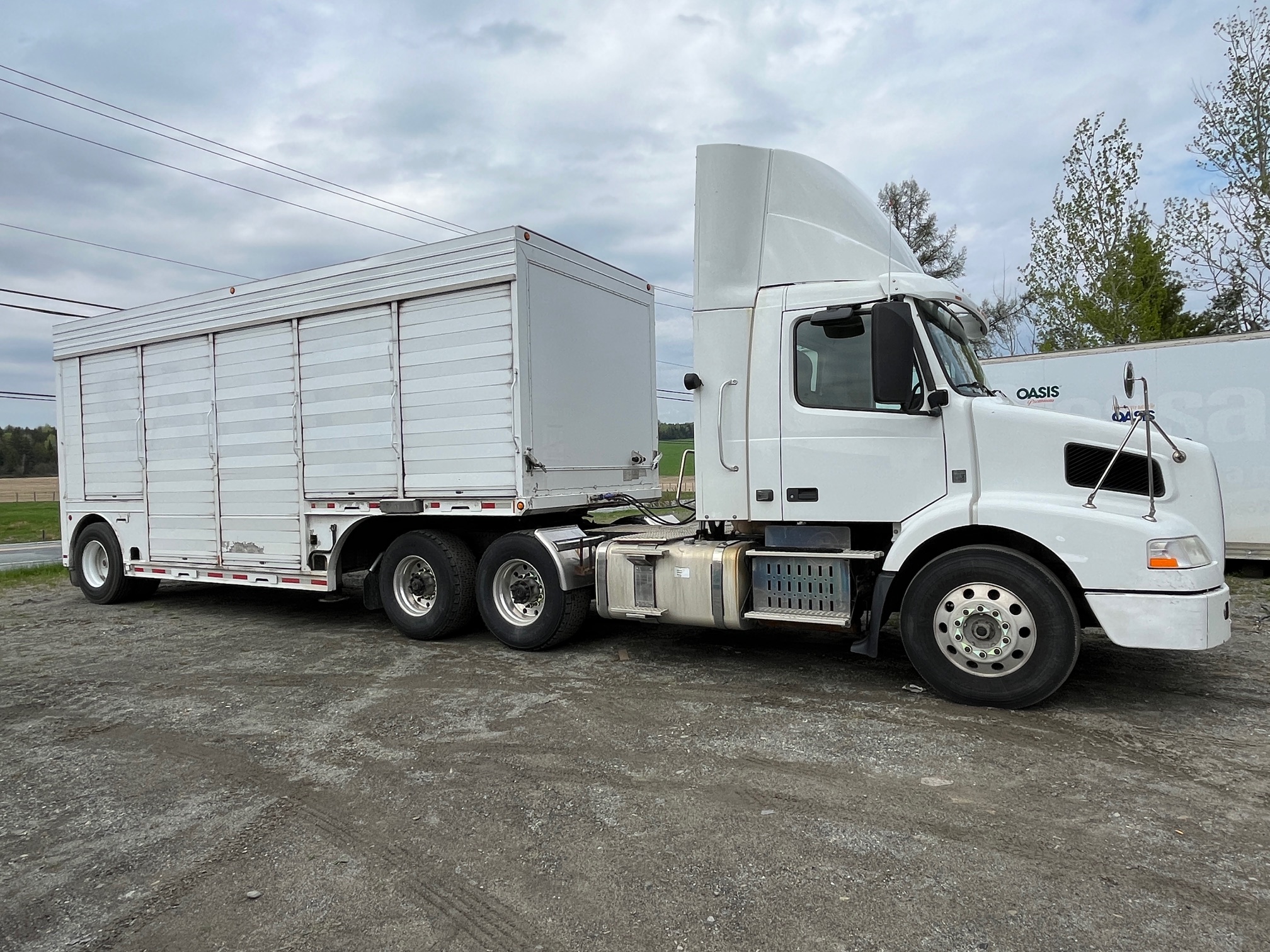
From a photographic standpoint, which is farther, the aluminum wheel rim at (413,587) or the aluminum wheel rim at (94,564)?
the aluminum wheel rim at (94,564)

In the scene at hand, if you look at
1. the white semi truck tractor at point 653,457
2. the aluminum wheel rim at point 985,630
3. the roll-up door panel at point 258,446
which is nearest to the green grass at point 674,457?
the white semi truck tractor at point 653,457

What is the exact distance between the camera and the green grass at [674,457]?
22.7ft

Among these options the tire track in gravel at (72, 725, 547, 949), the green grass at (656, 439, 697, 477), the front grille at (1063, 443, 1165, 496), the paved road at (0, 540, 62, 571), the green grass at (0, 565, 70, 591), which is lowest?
the paved road at (0, 540, 62, 571)

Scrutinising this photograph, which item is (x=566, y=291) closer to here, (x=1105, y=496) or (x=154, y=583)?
(x=1105, y=496)

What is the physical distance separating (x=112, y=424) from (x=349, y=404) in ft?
13.7

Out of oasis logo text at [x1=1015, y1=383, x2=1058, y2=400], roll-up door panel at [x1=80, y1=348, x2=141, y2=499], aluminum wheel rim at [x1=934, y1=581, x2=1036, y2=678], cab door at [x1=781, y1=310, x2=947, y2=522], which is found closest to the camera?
aluminum wheel rim at [x1=934, y1=581, x2=1036, y2=678]

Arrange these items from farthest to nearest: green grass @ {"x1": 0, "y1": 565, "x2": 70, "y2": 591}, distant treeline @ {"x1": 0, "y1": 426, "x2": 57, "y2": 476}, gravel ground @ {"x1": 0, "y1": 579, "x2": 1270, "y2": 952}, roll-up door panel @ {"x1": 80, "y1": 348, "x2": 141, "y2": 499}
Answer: distant treeline @ {"x1": 0, "y1": 426, "x2": 57, "y2": 476}
green grass @ {"x1": 0, "y1": 565, "x2": 70, "y2": 591}
roll-up door panel @ {"x1": 80, "y1": 348, "x2": 141, "y2": 499}
gravel ground @ {"x1": 0, "y1": 579, "x2": 1270, "y2": 952}

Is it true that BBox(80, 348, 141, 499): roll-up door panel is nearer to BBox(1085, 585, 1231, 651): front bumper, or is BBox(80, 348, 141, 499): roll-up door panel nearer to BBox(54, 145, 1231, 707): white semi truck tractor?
BBox(54, 145, 1231, 707): white semi truck tractor

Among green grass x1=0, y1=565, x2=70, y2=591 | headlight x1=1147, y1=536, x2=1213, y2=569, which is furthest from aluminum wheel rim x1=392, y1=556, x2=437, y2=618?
green grass x1=0, y1=565, x2=70, y2=591

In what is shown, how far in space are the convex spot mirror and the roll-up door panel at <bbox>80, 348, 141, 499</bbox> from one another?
8153mm

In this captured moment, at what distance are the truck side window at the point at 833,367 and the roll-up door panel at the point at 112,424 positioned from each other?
315 inches

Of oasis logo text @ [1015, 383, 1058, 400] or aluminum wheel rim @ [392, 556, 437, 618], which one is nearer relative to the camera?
aluminum wheel rim @ [392, 556, 437, 618]

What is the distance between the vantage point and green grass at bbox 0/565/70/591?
13367 mm

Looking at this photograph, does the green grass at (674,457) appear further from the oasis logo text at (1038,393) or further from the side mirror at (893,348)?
the oasis logo text at (1038,393)
